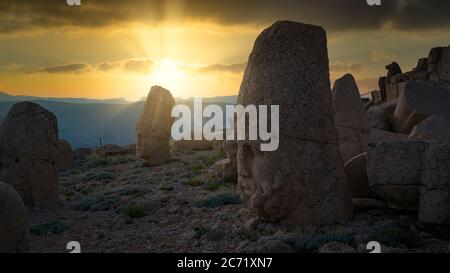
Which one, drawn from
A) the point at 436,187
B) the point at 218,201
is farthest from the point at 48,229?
the point at 436,187

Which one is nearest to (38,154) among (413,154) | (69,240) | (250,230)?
(69,240)

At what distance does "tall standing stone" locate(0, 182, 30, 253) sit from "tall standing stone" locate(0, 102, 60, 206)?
23.1ft

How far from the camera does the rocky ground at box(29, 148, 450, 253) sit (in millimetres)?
8094

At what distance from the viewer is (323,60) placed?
9539 millimetres

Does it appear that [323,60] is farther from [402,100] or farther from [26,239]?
[402,100]

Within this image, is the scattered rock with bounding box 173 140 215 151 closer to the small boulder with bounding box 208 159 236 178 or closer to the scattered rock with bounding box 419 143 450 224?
the small boulder with bounding box 208 159 236 178

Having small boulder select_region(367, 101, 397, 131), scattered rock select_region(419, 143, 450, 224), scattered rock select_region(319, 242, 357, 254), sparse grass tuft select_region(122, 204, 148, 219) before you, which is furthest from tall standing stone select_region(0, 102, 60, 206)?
small boulder select_region(367, 101, 397, 131)

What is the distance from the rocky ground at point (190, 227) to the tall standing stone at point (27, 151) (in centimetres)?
68

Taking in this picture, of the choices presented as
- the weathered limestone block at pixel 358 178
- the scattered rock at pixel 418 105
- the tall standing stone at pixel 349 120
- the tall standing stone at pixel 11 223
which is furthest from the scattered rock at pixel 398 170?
the scattered rock at pixel 418 105

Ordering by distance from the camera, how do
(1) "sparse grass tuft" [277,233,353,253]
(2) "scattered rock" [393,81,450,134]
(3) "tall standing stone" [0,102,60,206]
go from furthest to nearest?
(2) "scattered rock" [393,81,450,134] < (3) "tall standing stone" [0,102,60,206] < (1) "sparse grass tuft" [277,233,353,253]

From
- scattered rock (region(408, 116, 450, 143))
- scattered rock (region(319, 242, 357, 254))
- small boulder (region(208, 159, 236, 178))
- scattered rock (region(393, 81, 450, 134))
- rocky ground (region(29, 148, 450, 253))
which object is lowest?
rocky ground (region(29, 148, 450, 253))

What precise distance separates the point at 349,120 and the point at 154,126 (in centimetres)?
863

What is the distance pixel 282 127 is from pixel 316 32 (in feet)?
6.45

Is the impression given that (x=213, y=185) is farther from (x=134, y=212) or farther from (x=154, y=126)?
(x=154, y=126)
